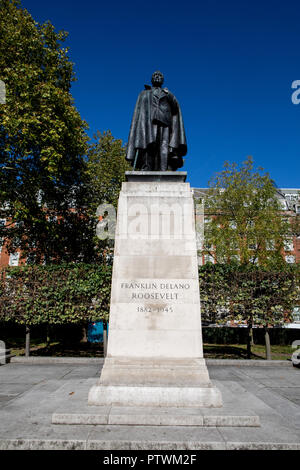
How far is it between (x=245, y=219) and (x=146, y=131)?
561 inches

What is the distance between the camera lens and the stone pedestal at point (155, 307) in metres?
4.58

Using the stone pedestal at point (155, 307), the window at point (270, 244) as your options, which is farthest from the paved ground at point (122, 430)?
the window at point (270, 244)

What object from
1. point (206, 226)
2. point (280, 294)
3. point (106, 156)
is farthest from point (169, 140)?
point (106, 156)

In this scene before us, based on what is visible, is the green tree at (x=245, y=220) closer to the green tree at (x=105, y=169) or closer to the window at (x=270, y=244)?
the window at (x=270, y=244)

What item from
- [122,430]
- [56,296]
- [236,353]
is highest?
[56,296]

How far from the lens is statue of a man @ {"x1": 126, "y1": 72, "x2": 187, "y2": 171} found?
6.75m

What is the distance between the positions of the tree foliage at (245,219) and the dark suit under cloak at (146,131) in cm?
1225

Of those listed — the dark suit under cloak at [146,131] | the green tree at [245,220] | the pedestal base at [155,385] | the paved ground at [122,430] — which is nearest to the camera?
the paved ground at [122,430]

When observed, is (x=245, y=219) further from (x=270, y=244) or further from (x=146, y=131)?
(x=146, y=131)

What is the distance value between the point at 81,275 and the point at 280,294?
8.01 metres

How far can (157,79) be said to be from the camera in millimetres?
7039

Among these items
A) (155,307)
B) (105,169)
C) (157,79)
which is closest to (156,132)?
(157,79)

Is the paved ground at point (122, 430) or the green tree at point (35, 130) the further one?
the green tree at point (35, 130)
